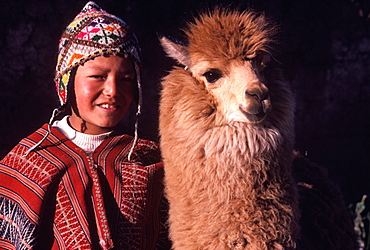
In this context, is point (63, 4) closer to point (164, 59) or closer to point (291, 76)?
point (164, 59)

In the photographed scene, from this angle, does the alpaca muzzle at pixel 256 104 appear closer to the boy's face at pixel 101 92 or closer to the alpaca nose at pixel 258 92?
the alpaca nose at pixel 258 92

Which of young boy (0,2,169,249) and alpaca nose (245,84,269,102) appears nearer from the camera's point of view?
alpaca nose (245,84,269,102)

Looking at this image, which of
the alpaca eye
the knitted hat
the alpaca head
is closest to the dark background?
the knitted hat

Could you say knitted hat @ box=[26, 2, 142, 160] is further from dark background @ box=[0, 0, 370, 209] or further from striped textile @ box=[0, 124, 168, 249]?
dark background @ box=[0, 0, 370, 209]

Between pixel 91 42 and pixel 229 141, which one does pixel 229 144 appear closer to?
pixel 229 141

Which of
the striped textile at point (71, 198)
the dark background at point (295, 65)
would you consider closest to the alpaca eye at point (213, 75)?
the striped textile at point (71, 198)

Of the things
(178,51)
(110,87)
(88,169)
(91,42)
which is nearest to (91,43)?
(91,42)

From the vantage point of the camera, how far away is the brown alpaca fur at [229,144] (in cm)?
164

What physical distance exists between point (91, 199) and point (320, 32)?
11.2 ft

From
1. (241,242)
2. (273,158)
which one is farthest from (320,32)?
(241,242)

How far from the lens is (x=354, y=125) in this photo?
472 centimetres

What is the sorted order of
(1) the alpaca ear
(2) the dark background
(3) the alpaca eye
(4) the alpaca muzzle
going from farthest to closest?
(2) the dark background < (1) the alpaca ear < (3) the alpaca eye < (4) the alpaca muzzle

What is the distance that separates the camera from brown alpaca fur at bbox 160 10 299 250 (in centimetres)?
164

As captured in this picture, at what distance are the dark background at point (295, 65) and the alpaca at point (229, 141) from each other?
1.67 metres
